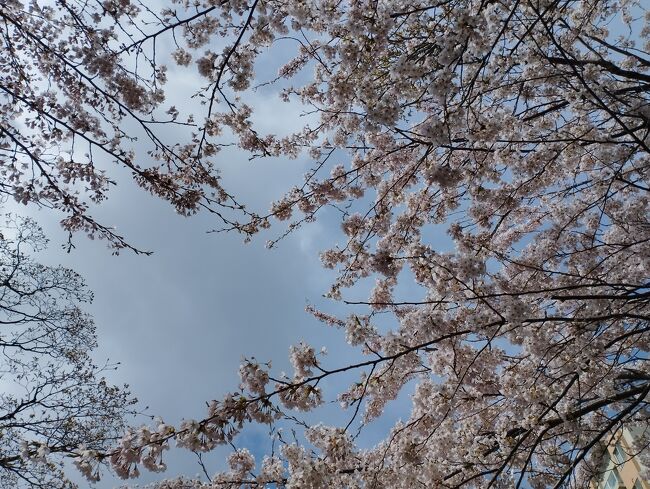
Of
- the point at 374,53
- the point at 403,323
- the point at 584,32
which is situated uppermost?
the point at 584,32

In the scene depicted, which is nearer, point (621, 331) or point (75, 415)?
point (621, 331)

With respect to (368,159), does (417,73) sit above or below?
below

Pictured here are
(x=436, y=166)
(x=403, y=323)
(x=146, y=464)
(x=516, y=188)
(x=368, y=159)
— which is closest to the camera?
(x=146, y=464)

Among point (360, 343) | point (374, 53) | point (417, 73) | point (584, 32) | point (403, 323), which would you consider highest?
point (584, 32)

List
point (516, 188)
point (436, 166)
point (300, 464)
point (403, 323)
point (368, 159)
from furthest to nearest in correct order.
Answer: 1. point (368, 159)
2. point (516, 188)
3. point (403, 323)
4. point (436, 166)
5. point (300, 464)

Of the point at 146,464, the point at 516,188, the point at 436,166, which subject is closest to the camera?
the point at 146,464

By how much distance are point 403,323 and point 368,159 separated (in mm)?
2940

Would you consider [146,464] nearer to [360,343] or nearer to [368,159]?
[360,343]

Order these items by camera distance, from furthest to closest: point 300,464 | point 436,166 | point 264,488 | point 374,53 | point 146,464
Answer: point 374,53
point 436,166
point 264,488
point 300,464
point 146,464

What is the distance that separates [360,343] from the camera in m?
4.44

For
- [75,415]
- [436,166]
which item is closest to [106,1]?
[436,166]

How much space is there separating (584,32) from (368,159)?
3448 mm

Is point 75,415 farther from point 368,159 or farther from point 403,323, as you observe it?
point 368,159

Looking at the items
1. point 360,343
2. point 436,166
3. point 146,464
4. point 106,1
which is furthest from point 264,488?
point 106,1
